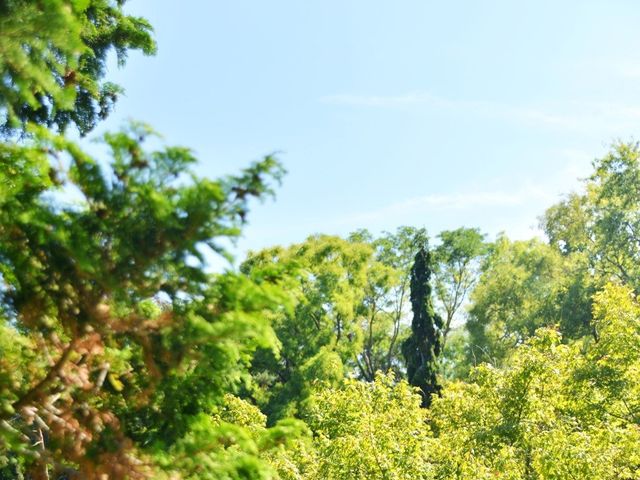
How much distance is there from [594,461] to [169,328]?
10.3 meters

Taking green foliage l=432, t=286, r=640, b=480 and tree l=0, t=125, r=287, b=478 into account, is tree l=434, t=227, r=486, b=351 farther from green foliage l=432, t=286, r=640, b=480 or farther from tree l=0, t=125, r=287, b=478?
tree l=0, t=125, r=287, b=478

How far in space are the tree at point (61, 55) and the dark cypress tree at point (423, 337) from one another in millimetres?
25238

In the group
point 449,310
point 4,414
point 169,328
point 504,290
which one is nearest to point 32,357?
point 4,414

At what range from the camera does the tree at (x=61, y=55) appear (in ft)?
14.4

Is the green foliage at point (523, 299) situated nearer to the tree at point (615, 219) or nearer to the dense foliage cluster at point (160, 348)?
the tree at point (615, 219)

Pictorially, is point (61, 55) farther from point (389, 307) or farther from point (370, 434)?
point (389, 307)

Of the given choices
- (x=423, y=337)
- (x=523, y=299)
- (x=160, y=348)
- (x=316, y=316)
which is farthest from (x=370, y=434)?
(x=523, y=299)

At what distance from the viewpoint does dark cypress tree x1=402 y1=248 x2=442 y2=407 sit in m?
30.9

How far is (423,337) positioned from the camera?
3228 centimetres

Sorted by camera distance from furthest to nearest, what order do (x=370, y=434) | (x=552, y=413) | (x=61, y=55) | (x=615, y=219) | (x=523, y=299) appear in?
1. (x=523, y=299)
2. (x=615, y=219)
3. (x=552, y=413)
4. (x=370, y=434)
5. (x=61, y=55)

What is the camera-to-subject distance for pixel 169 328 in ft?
15.0

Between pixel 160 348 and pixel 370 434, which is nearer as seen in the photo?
pixel 160 348

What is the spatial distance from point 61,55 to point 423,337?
28.3 m

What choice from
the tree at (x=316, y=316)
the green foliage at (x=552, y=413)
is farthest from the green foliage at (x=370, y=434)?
the tree at (x=316, y=316)
